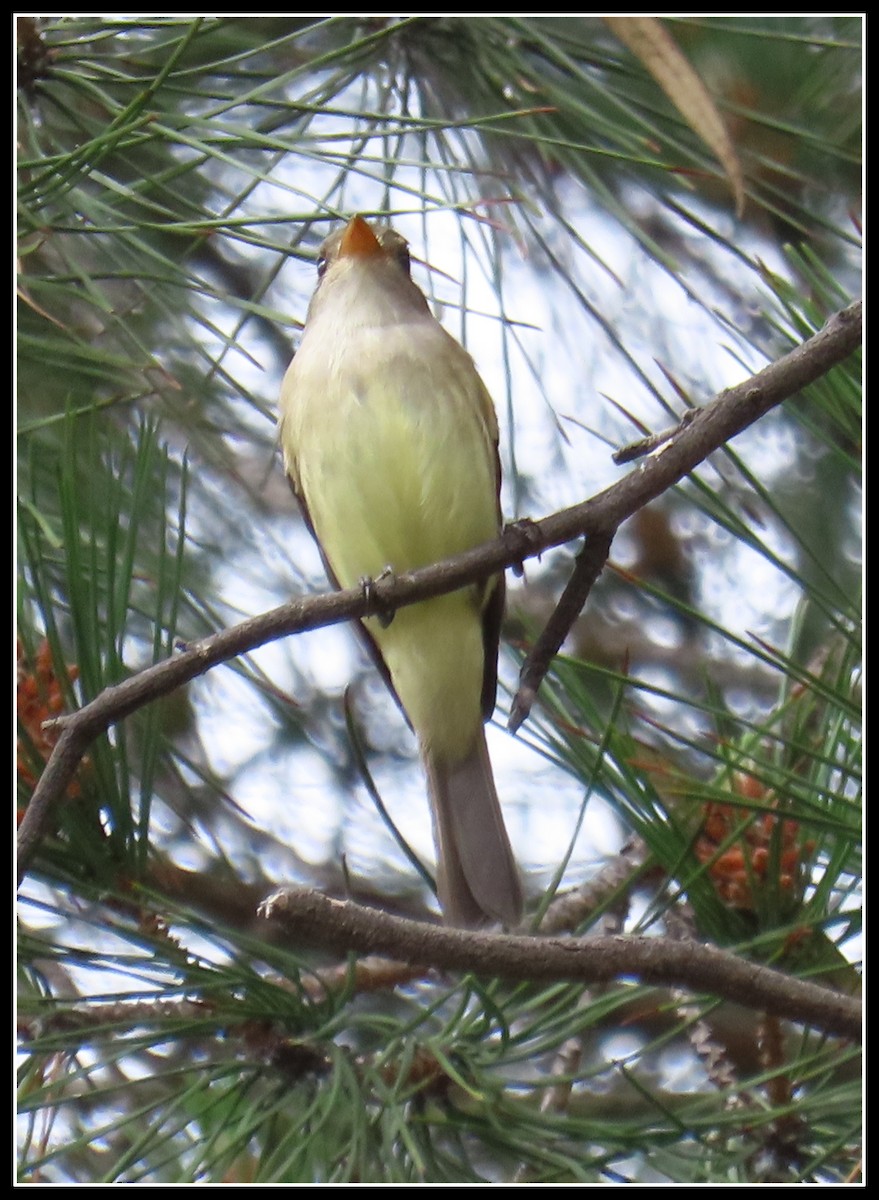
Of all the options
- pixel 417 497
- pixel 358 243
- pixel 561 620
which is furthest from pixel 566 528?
pixel 358 243

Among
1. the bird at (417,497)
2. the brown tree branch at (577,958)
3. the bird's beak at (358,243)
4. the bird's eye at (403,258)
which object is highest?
the bird's eye at (403,258)

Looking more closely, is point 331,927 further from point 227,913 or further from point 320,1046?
point 227,913

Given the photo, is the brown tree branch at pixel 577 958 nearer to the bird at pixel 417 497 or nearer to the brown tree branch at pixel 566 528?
the brown tree branch at pixel 566 528

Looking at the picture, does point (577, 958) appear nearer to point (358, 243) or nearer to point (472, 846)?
point (472, 846)

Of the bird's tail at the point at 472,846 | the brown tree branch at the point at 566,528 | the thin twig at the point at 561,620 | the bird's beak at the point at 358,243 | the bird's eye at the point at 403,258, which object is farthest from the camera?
the bird's eye at the point at 403,258

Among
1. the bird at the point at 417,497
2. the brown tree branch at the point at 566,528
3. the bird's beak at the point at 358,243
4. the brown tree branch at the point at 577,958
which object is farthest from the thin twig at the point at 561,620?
the bird's beak at the point at 358,243

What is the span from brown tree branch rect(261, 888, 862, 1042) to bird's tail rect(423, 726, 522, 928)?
766 mm

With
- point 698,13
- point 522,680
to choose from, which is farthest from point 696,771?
point 698,13

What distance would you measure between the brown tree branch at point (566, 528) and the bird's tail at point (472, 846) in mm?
689

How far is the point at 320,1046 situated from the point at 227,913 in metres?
0.99

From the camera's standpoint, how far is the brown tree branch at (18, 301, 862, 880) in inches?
60.9

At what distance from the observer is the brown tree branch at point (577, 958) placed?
Answer: 140cm

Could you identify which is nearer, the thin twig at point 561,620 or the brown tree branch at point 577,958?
the brown tree branch at point 577,958

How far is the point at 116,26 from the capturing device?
1.86m
